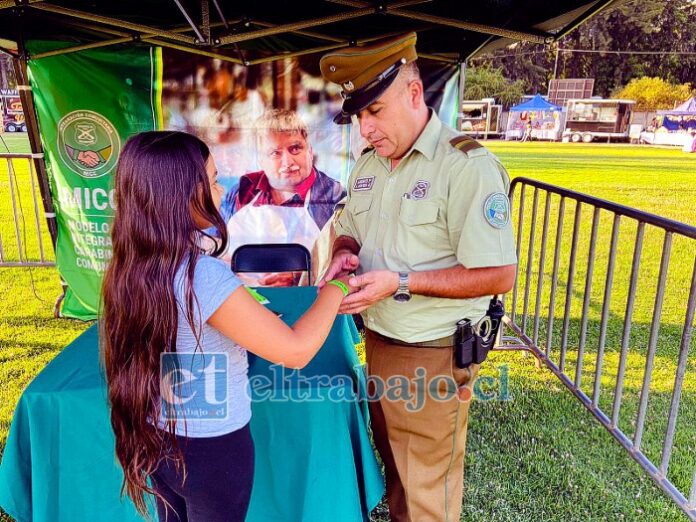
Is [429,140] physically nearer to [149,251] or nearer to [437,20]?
[149,251]

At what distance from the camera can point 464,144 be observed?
1.59 meters

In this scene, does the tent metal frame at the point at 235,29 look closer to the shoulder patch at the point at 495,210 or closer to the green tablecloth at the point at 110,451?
the shoulder patch at the point at 495,210

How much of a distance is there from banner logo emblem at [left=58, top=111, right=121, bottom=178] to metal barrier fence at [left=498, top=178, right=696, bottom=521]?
132 inches

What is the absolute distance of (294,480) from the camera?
1767 mm

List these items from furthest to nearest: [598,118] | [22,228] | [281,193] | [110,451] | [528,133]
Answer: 1. [598,118]
2. [528,133]
3. [22,228]
4. [281,193]
5. [110,451]

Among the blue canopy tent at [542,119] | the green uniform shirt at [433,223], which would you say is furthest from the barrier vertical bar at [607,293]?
the blue canopy tent at [542,119]

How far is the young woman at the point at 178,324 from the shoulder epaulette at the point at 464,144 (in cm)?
68

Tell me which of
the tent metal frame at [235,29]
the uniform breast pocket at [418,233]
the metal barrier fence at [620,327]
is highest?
the tent metal frame at [235,29]

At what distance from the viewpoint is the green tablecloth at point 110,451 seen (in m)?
1.63

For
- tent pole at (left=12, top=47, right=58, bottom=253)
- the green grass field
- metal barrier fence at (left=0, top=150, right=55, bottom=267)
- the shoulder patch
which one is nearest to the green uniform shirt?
the shoulder patch

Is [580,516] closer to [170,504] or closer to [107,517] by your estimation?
[170,504]

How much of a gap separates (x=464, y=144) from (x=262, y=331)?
0.93m

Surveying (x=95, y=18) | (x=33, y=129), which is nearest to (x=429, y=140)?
(x=95, y=18)

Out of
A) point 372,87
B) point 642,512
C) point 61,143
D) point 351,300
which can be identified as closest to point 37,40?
Answer: point 61,143
